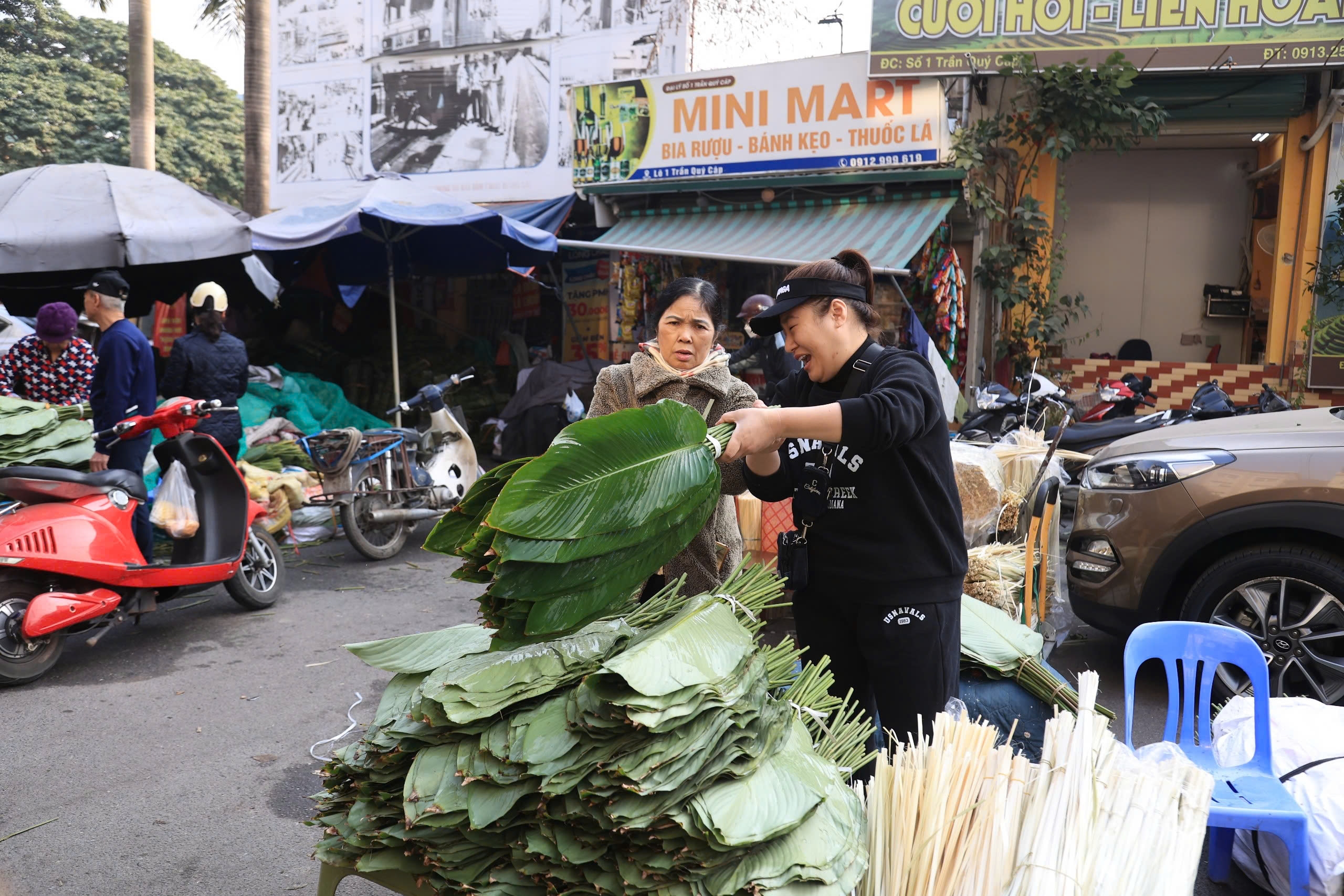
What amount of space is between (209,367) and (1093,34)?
26.2 feet

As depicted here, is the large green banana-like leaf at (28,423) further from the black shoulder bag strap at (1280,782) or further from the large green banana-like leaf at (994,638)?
the black shoulder bag strap at (1280,782)

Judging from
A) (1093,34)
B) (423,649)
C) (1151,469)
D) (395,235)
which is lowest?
(423,649)

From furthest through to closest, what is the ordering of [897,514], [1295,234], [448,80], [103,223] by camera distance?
[448,80], [1295,234], [103,223], [897,514]

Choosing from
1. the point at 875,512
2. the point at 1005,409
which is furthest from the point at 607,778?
the point at 1005,409

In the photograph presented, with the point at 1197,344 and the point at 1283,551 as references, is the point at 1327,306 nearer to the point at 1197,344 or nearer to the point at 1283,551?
the point at 1197,344

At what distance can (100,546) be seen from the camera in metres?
4.61

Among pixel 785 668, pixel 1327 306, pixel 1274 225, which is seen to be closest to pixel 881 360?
pixel 785 668

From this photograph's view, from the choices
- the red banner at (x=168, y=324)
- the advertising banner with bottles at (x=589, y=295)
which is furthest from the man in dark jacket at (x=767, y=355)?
the red banner at (x=168, y=324)

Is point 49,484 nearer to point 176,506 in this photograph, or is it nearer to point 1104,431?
point 176,506

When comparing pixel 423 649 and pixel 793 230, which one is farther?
pixel 793 230

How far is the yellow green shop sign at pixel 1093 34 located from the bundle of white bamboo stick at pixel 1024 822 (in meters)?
8.11

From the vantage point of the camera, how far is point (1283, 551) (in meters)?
4.04

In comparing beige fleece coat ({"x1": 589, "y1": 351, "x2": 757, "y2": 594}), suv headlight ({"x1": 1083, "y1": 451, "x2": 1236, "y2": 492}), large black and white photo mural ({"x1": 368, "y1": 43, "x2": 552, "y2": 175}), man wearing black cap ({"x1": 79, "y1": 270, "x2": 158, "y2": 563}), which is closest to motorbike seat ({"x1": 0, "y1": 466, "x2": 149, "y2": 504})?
man wearing black cap ({"x1": 79, "y1": 270, "x2": 158, "y2": 563})

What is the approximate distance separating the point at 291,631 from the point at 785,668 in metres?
4.16
